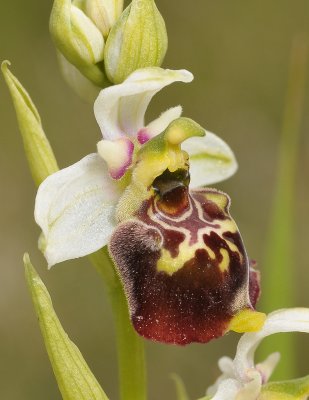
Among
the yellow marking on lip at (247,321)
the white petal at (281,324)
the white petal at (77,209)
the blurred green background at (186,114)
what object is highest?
the white petal at (77,209)

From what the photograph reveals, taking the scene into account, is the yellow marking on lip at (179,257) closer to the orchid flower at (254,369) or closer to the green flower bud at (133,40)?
the orchid flower at (254,369)

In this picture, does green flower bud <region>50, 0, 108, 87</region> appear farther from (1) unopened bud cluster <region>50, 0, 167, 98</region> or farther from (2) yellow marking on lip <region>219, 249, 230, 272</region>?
(2) yellow marking on lip <region>219, 249, 230, 272</region>

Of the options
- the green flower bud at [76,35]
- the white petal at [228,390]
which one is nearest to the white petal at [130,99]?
the green flower bud at [76,35]

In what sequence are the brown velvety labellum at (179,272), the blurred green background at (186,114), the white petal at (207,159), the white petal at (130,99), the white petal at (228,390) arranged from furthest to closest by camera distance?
1. the blurred green background at (186,114)
2. the white petal at (207,159)
3. the white petal at (228,390)
4. the white petal at (130,99)
5. the brown velvety labellum at (179,272)

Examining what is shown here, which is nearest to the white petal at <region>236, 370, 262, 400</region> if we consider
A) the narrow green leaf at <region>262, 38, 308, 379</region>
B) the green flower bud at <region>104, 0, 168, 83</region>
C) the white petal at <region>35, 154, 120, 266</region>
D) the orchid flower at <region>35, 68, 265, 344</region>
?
the orchid flower at <region>35, 68, 265, 344</region>

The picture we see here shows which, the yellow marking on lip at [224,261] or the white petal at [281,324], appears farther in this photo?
the white petal at [281,324]

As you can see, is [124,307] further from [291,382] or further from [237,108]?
[237,108]
